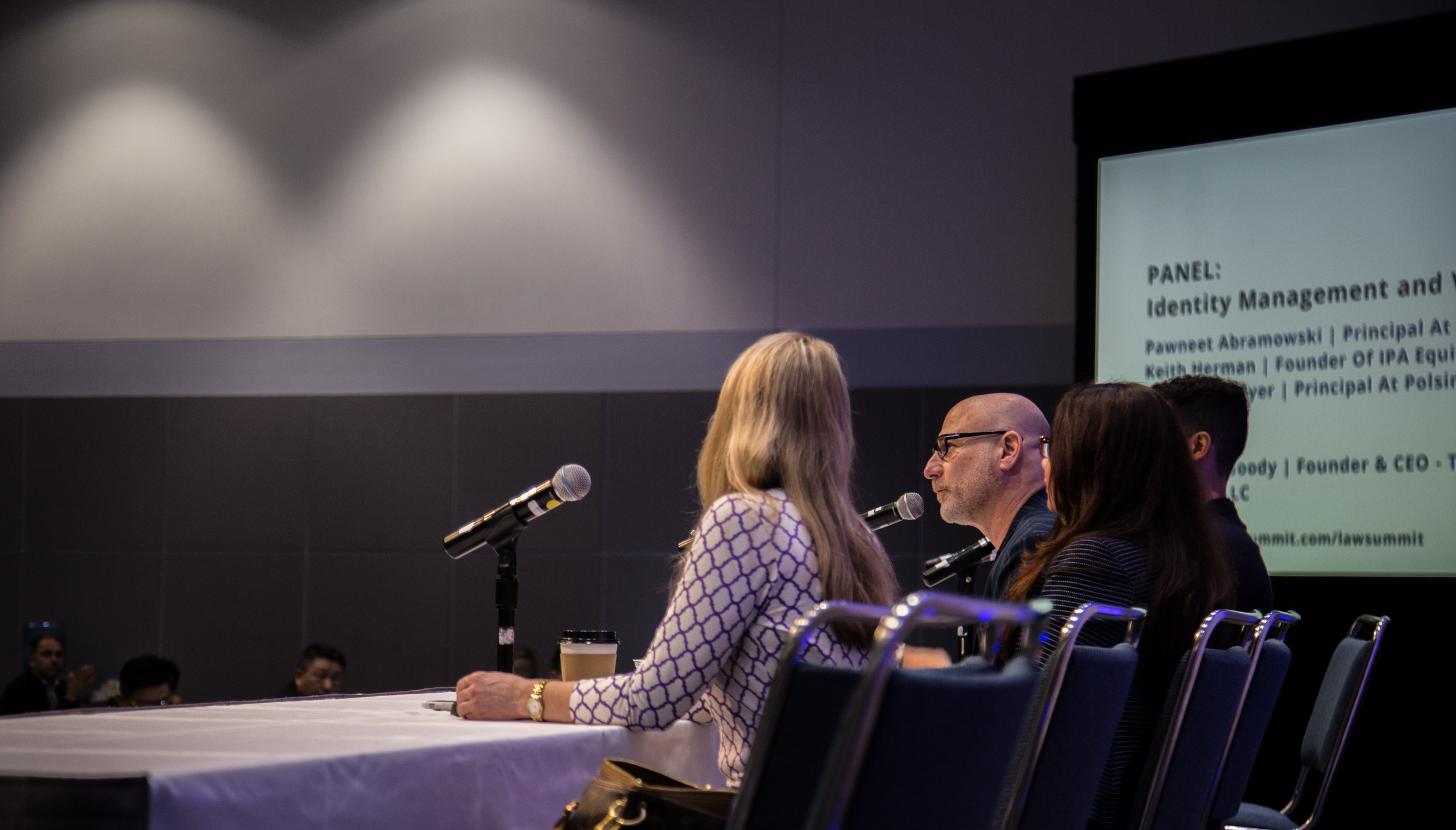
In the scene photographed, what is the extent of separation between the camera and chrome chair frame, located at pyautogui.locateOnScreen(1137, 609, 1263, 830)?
1.82m

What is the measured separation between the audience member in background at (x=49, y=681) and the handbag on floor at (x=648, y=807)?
534 cm

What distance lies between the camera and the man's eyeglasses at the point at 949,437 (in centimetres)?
300

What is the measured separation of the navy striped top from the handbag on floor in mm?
722

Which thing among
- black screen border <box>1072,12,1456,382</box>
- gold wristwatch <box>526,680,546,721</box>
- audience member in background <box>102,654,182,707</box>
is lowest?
audience member in background <box>102,654,182,707</box>

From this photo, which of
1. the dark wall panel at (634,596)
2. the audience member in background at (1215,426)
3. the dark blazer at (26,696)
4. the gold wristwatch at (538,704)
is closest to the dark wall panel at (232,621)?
the dark blazer at (26,696)

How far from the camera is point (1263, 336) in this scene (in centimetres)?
425

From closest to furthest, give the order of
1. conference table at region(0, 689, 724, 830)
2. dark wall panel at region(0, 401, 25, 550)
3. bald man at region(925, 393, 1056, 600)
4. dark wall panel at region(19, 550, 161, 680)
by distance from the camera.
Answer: conference table at region(0, 689, 724, 830), bald man at region(925, 393, 1056, 600), dark wall panel at region(19, 550, 161, 680), dark wall panel at region(0, 401, 25, 550)

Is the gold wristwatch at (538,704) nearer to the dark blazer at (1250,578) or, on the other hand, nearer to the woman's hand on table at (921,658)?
the woman's hand on table at (921,658)

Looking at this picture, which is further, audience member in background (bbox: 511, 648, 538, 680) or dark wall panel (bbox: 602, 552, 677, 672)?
dark wall panel (bbox: 602, 552, 677, 672)

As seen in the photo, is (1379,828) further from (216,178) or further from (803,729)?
(216,178)

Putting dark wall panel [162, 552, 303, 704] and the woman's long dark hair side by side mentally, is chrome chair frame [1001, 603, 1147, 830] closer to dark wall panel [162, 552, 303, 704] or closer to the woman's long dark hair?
the woman's long dark hair

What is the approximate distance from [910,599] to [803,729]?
0.70 ft

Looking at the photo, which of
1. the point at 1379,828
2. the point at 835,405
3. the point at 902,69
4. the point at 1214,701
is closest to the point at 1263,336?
the point at 1379,828

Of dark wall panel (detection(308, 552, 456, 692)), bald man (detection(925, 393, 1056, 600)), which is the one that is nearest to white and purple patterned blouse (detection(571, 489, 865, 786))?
bald man (detection(925, 393, 1056, 600))
